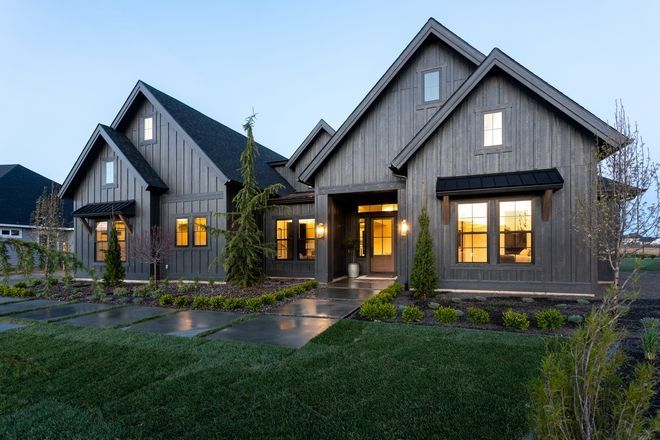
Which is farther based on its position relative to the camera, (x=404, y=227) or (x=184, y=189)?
(x=184, y=189)

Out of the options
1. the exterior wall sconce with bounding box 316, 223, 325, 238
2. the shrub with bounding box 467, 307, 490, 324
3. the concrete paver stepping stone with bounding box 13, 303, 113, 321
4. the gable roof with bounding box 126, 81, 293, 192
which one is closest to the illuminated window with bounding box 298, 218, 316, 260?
the exterior wall sconce with bounding box 316, 223, 325, 238

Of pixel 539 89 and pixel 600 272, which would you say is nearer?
pixel 539 89

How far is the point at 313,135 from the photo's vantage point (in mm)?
16219

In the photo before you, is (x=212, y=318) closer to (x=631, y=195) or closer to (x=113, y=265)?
(x=113, y=265)

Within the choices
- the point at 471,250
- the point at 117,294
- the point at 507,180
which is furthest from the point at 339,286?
the point at 117,294

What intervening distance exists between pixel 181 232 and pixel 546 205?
13052 mm

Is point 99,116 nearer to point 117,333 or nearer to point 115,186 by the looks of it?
point 115,186

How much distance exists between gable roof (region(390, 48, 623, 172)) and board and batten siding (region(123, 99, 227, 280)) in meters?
7.40

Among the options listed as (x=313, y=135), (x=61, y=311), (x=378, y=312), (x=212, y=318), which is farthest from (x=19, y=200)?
(x=378, y=312)

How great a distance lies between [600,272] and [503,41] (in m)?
50.6

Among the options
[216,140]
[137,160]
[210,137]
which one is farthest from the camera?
[216,140]

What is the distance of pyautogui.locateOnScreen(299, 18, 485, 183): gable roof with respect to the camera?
10.9m

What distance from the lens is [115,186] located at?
14.1 metres

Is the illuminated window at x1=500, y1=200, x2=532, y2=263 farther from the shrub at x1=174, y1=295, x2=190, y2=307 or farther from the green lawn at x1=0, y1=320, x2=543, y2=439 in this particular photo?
the shrub at x1=174, y1=295, x2=190, y2=307
